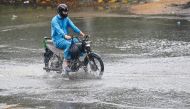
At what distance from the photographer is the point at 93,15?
105 ft

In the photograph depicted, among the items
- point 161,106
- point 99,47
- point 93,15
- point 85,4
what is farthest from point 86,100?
point 85,4

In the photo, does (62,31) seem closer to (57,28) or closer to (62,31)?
(62,31)

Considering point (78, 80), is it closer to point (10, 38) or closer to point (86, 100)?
point (86, 100)

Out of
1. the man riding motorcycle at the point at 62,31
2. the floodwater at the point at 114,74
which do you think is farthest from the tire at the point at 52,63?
the man riding motorcycle at the point at 62,31

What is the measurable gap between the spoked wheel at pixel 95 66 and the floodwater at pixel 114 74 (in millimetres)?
291

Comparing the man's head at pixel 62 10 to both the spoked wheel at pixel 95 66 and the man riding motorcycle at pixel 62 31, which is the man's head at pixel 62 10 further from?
the spoked wheel at pixel 95 66

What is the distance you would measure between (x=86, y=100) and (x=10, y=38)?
12414 millimetres

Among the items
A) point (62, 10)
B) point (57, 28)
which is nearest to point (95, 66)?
point (57, 28)

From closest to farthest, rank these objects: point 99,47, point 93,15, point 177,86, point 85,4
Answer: point 177,86, point 99,47, point 93,15, point 85,4

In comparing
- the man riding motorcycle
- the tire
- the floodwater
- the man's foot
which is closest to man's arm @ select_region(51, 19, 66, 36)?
the man riding motorcycle

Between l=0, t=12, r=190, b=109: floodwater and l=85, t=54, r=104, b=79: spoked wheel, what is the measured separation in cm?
29

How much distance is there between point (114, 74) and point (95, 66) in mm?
561

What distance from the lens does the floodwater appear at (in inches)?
428

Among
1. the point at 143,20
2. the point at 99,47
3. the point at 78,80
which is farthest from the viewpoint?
the point at 143,20
